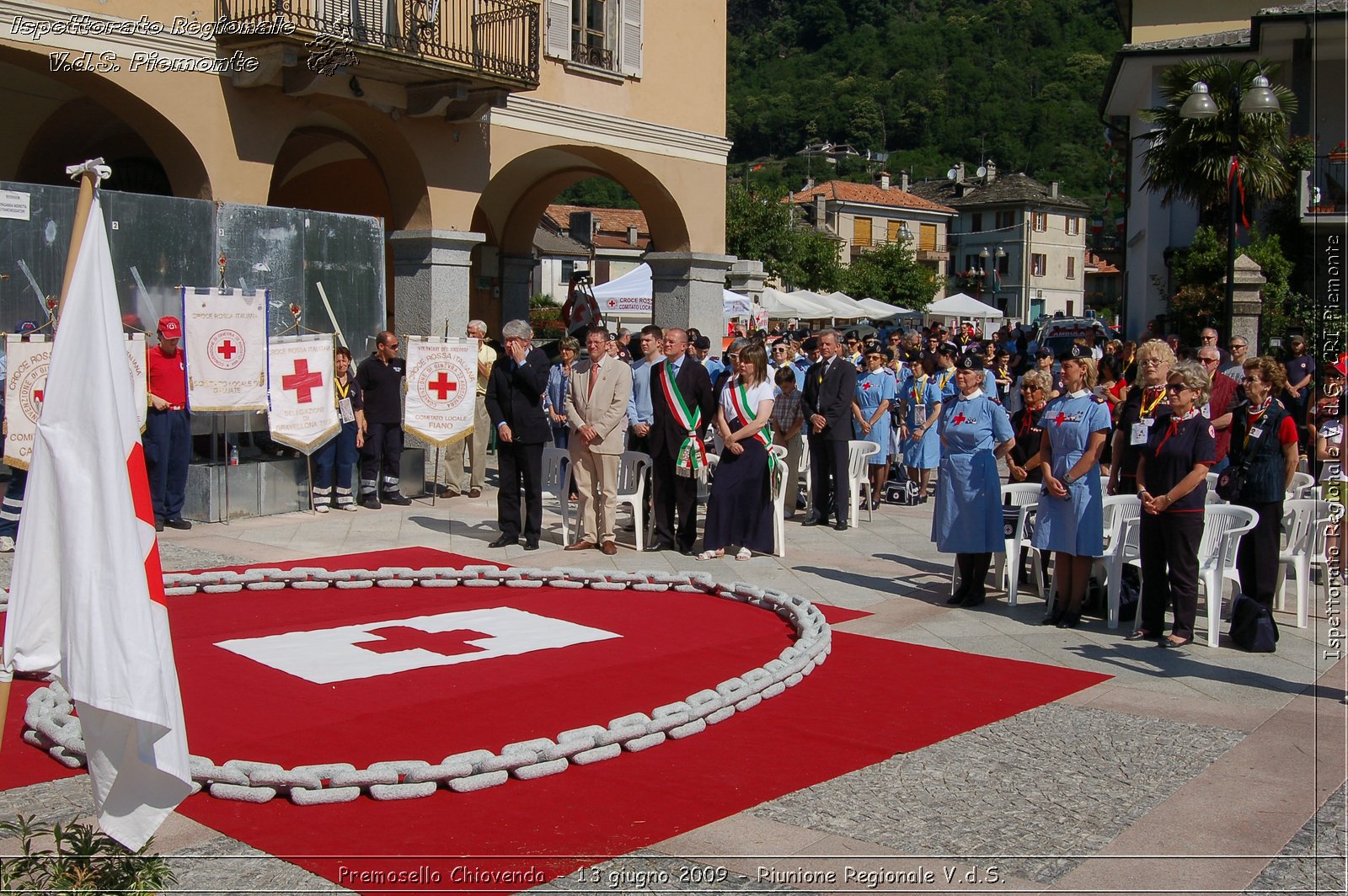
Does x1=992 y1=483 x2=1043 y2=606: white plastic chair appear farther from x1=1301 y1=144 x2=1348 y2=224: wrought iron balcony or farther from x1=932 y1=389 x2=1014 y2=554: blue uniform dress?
x1=1301 y1=144 x2=1348 y2=224: wrought iron balcony

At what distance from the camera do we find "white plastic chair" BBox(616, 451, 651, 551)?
1156cm

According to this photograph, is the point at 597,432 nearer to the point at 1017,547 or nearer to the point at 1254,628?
the point at 1017,547

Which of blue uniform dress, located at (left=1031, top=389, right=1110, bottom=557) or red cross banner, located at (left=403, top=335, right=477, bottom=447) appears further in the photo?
red cross banner, located at (left=403, top=335, right=477, bottom=447)

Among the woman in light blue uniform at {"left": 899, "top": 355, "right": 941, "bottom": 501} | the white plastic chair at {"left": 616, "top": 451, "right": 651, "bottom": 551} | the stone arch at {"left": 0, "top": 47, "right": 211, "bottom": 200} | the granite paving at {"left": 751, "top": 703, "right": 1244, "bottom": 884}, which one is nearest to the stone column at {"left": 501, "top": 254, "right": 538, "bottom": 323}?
the stone arch at {"left": 0, "top": 47, "right": 211, "bottom": 200}

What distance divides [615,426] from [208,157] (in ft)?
22.1

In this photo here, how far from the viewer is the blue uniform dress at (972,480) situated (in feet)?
30.0

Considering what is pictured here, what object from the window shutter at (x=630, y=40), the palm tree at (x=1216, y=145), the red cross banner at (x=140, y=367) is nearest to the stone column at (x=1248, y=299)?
the palm tree at (x=1216, y=145)

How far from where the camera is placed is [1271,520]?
8703mm

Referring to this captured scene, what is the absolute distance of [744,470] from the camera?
432 inches

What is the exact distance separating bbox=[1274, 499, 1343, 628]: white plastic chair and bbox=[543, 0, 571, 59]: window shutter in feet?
41.6

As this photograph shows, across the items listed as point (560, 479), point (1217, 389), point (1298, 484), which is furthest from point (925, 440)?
point (1298, 484)

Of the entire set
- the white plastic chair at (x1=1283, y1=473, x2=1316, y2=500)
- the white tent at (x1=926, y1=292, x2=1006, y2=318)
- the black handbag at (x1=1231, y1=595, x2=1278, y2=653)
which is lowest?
the black handbag at (x1=1231, y1=595, x2=1278, y2=653)

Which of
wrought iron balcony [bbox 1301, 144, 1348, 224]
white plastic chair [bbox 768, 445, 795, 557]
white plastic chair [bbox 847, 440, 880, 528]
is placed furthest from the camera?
wrought iron balcony [bbox 1301, 144, 1348, 224]

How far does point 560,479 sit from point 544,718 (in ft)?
19.9
